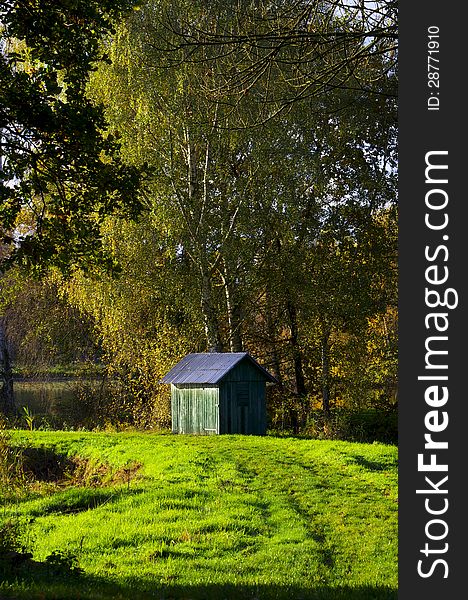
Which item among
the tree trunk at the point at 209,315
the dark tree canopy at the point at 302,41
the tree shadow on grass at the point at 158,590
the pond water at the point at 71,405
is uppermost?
the dark tree canopy at the point at 302,41

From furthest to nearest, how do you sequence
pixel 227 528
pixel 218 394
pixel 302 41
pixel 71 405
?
pixel 71 405
pixel 218 394
pixel 227 528
pixel 302 41

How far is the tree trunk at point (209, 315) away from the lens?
28594 mm

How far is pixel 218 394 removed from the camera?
26547 mm

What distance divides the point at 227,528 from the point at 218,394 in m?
14.2

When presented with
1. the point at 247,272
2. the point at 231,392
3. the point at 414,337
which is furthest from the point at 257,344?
the point at 414,337

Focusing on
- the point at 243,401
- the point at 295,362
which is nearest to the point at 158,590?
the point at 243,401

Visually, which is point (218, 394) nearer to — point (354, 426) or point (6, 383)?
point (354, 426)

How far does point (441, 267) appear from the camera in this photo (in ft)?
18.0

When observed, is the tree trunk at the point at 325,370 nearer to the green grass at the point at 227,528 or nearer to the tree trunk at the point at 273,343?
the tree trunk at the point at 273,343

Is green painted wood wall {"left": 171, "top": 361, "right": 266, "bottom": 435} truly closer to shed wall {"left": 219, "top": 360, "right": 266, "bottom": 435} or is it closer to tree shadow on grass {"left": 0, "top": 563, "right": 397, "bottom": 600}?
shed wall {"left": 219, "top": 360, "right": 266, "bottom": 435}

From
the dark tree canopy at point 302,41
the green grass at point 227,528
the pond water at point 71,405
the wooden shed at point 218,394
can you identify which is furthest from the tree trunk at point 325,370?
the dark tree canopy at point 302,41

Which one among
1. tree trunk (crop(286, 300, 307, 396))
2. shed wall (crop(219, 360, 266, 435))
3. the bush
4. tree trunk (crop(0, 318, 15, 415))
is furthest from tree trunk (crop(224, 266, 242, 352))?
tree trunk (crop(0, 318, 15, 415))

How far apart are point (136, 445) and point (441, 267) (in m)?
18.1

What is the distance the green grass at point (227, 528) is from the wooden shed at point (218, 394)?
5551mm
